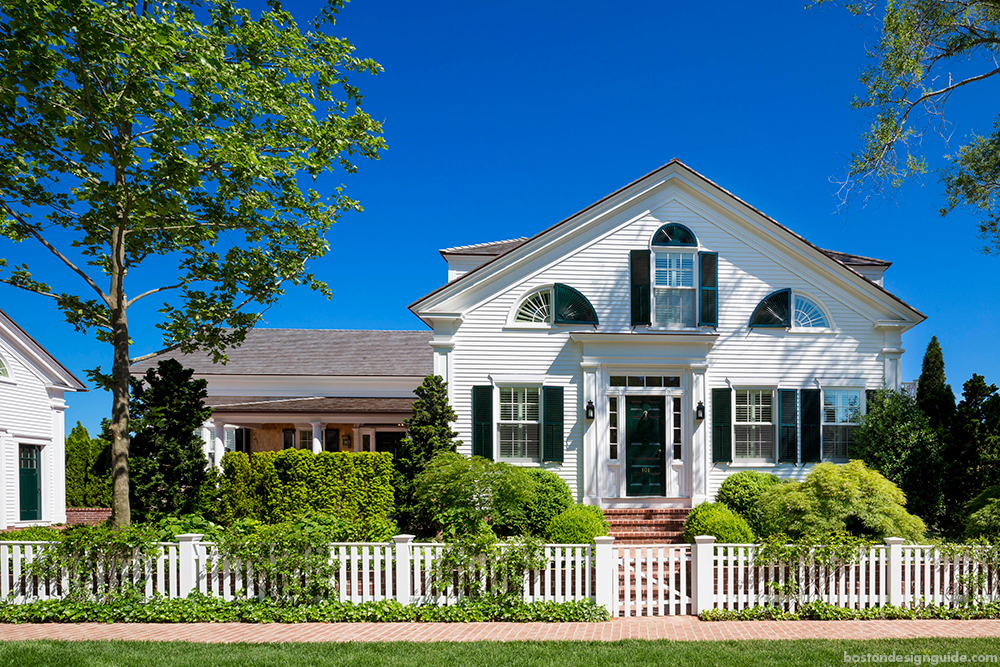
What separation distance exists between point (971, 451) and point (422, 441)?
1108 cm

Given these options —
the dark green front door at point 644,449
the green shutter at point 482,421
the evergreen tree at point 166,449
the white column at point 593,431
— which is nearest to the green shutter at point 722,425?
the dark green front door at point 644,449

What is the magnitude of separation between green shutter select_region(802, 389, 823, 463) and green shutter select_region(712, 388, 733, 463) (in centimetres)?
→ 164

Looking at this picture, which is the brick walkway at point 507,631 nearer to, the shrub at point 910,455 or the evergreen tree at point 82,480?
the shrub at point 910,455

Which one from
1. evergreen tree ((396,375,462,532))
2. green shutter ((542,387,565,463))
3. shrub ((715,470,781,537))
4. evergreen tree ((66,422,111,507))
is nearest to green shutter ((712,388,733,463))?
shrub ((715,470,781,537))

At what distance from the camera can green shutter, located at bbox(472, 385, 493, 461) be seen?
13.6m

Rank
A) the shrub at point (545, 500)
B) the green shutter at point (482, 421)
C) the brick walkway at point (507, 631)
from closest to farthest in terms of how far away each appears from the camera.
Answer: the brick walkway at point (507, 631) < the shrub at point (545, 500) < the green shutter at point (482, 421)

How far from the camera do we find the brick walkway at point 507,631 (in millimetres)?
7891

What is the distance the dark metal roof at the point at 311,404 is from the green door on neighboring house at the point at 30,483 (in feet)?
16.7

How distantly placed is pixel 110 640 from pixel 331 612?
8.49ft

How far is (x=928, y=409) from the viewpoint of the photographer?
1416cm

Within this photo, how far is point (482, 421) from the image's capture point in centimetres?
1368

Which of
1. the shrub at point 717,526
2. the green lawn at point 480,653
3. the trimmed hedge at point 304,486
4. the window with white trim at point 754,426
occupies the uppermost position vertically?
the window with white trim at point 754,426

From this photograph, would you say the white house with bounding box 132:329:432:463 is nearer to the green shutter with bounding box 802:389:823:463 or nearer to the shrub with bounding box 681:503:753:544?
the shrub with bounding box 681:503:753:544

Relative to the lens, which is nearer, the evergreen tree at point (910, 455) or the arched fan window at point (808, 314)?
the evergreen tree at point (910, 455)
